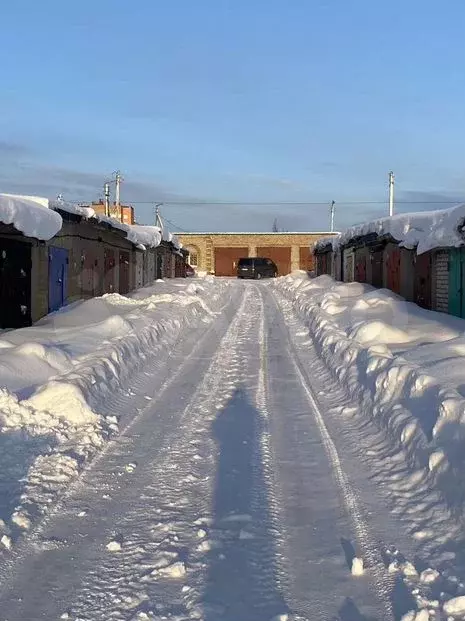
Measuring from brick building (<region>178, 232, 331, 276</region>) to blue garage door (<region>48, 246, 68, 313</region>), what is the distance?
40.5 m

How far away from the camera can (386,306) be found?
734 inches

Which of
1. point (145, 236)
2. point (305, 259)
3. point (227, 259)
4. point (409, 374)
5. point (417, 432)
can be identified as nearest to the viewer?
point (417, 432)

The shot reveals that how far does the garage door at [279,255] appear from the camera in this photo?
58.6 m

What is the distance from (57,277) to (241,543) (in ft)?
46.5

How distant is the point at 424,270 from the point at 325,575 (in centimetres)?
1604

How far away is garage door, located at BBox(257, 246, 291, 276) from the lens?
192 ft

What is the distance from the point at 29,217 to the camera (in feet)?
42.1

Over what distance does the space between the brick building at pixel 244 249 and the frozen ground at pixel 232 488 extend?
47.7 m

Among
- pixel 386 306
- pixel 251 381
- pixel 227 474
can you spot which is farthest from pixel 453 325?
pixel 227 474


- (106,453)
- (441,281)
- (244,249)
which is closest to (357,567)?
(106,453)

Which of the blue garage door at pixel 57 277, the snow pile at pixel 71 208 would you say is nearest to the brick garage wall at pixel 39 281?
the blue garage door at pixel 57 277

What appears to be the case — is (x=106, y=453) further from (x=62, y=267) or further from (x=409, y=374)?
(x=62, y=267)

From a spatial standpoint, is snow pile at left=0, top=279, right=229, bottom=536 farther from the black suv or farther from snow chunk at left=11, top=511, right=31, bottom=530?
the black suv

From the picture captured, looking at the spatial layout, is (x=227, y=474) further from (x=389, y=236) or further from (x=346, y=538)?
(x=389, y=236)
